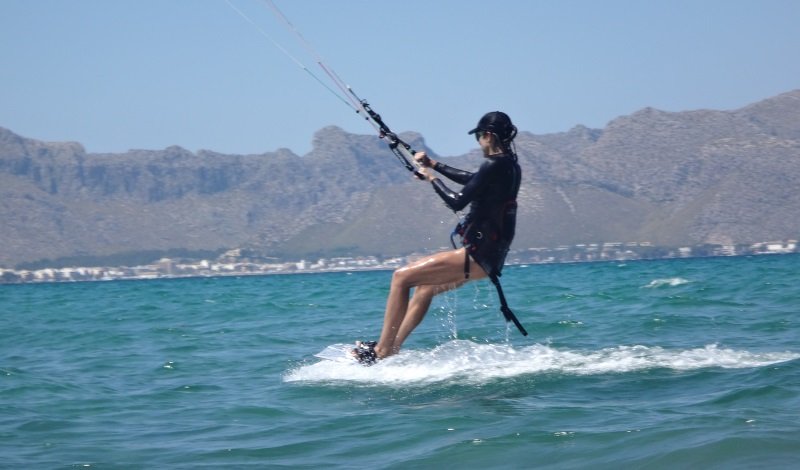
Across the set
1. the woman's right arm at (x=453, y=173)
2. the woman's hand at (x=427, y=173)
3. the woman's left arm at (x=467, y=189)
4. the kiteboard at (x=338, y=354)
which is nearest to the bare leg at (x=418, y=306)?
the kiteboard at (x=338, y=354)

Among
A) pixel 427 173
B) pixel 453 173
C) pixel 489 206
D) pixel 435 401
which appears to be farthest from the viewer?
pixel 453 173

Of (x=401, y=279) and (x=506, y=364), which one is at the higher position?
(x=401, y=279)

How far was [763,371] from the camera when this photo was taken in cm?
1063

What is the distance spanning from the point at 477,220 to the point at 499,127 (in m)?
0.90

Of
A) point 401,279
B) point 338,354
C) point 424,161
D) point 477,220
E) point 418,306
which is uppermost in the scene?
point 424,161

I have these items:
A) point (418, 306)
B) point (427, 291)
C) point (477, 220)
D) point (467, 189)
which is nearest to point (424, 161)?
point (467, 189)

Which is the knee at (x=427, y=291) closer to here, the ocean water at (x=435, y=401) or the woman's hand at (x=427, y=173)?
the ocean water at (x=435, y=401)

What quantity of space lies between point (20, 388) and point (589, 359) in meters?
6.29

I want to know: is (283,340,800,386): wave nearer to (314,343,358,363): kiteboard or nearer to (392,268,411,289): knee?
(314,343,358,363): kiteboard

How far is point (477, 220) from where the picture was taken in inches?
421

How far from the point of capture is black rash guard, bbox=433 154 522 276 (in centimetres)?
1049

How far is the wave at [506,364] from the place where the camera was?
11492 mm

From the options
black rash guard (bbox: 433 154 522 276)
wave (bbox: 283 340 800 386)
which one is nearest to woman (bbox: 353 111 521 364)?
black rash guard (bbox: 433 154 522 276)

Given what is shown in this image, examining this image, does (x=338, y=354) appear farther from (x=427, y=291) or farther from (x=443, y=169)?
(x=443, y=169)
